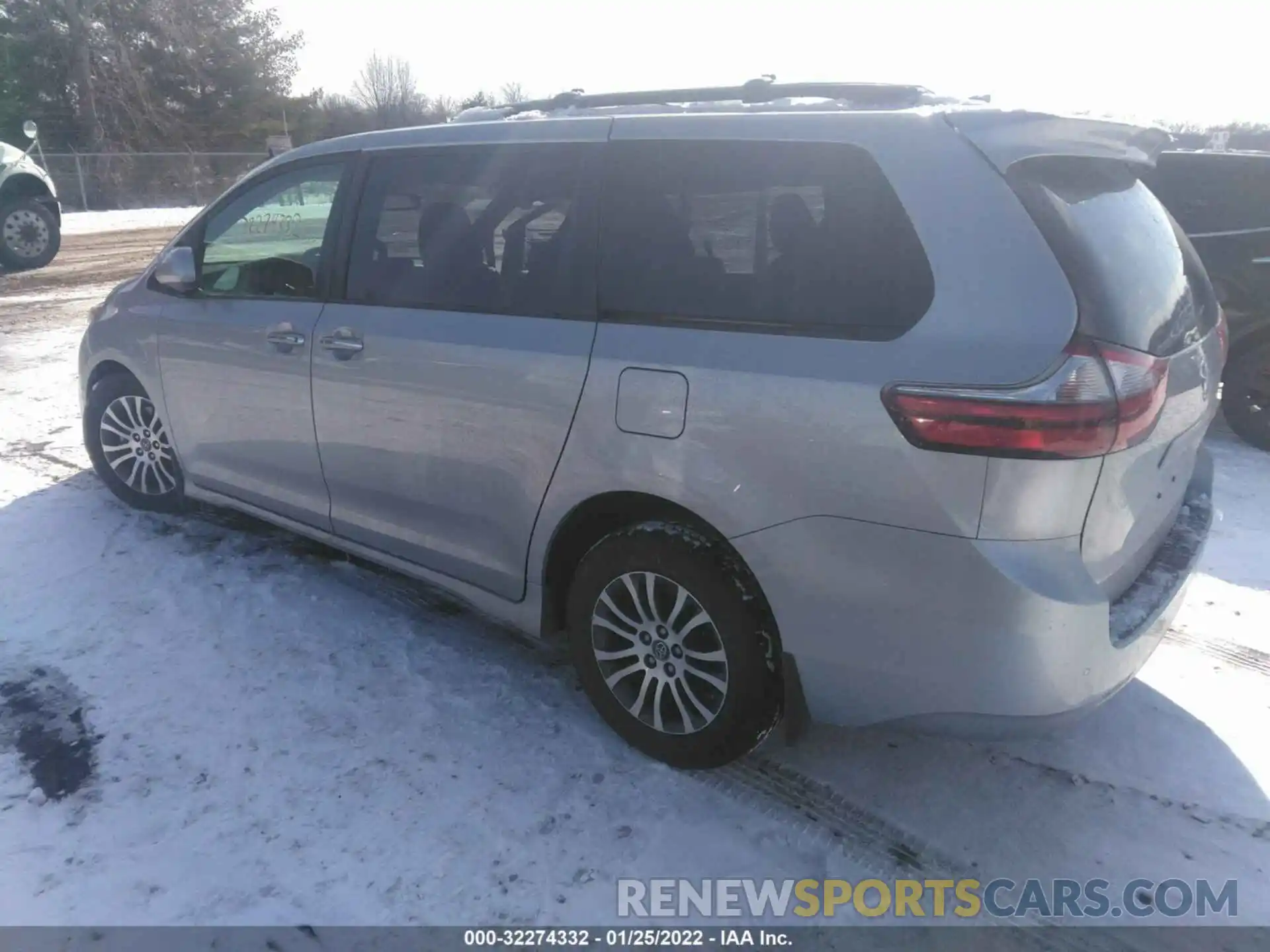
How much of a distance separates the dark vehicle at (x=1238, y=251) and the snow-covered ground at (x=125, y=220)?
1968 cm

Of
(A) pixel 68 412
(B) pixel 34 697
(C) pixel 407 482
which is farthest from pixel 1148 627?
(A) pixel 68 412

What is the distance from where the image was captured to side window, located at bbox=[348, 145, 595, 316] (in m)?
2.92

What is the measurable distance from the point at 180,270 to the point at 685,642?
110 inches

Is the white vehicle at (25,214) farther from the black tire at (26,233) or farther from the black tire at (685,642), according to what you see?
the black tire at (685,642)

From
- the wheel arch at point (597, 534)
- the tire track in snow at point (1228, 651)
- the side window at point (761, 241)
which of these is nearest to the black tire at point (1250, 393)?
the tire track in snow at point (1228, 651)

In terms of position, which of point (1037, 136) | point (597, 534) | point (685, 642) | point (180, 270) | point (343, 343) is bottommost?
point (685, 642)

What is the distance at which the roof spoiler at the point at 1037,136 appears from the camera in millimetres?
2307

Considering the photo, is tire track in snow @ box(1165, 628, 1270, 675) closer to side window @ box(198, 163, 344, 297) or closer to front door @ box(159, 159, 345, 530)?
front door @ box(159, 159, 345, 530)

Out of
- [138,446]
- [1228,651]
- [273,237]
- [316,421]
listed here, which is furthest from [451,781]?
[1228,651]

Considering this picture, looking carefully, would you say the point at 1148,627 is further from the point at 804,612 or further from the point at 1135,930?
the point at 804,612

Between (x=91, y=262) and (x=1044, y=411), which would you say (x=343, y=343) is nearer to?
(x=1044, y=411)

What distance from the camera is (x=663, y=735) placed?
289 cm

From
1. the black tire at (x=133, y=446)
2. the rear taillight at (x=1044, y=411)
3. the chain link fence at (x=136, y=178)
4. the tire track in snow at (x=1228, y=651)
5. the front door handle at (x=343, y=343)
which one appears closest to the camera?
the rear taillight at (x=1044, y=411)

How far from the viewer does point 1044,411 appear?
2.11 m
